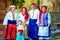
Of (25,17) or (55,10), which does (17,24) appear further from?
(55,10)

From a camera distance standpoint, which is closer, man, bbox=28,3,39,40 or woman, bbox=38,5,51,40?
woman, bbox=38,5,51,40

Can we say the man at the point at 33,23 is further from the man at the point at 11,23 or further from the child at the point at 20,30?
the man at the point at 11,23

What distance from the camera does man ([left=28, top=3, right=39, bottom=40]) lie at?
10.5 m

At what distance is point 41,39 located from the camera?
419 inches

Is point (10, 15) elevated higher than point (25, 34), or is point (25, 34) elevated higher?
point (10, 15)

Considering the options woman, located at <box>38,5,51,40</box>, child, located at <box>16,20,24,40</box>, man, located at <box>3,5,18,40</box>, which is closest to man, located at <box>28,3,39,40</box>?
woman, located at <box>38,5,51,40</box>

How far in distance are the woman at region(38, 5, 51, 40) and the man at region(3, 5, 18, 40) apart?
82 cm

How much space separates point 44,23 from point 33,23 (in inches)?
14.8

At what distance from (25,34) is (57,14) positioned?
9.06 ft

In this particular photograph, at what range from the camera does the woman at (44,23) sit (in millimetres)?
10352

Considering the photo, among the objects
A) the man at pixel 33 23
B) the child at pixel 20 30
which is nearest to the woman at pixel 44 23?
the man at pixel 33 23

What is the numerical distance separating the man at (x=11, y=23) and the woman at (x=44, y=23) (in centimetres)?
82

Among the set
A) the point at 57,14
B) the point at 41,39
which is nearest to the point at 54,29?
the point at 57,14

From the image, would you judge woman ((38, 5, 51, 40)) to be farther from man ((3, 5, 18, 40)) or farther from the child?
man ((3, 5, 18, 40))
